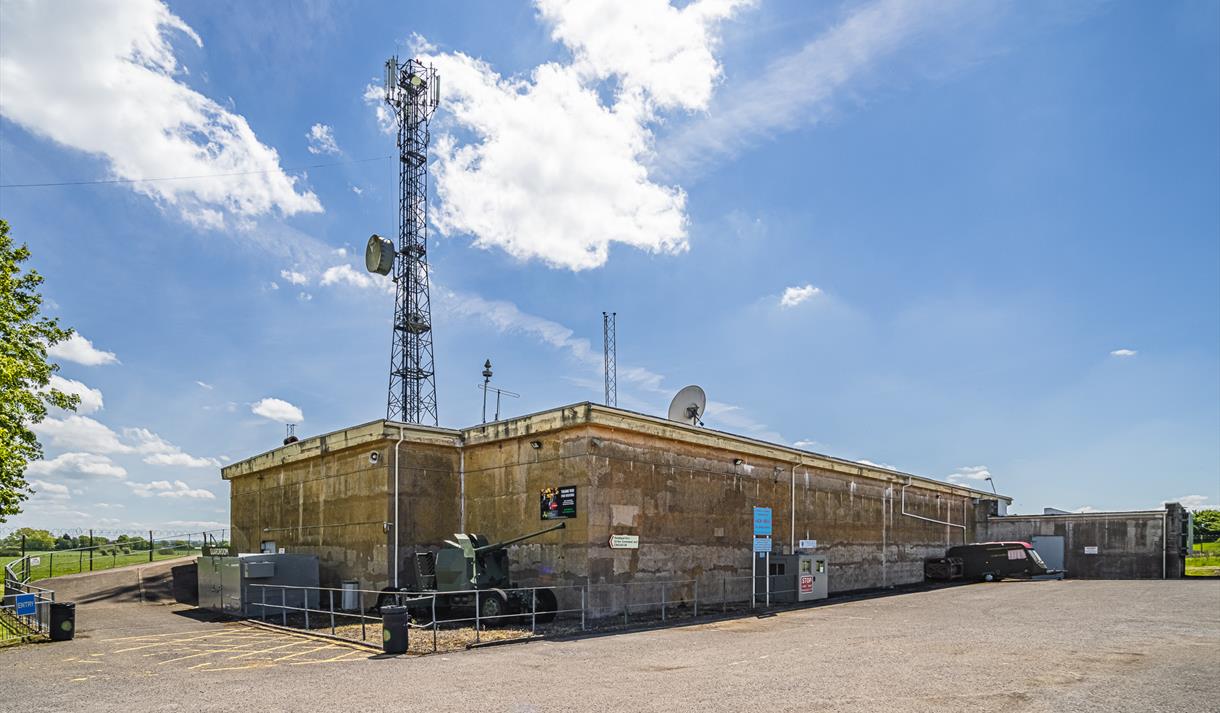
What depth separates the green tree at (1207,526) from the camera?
65.2m

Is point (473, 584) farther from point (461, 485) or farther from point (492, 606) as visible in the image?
point (461, 485)

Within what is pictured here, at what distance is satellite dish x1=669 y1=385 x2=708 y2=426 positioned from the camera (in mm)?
28094

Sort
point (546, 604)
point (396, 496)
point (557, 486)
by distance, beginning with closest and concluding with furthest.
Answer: point (546, 604), point (557, 486), point (396, 496)

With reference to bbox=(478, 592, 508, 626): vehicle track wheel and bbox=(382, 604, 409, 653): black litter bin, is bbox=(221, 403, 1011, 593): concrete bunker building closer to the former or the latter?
bbox=(478, 592, 508, 626): vehicle track wheel

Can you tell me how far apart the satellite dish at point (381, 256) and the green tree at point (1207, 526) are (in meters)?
63.0

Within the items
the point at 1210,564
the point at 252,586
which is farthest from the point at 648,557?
the point at 1210,564

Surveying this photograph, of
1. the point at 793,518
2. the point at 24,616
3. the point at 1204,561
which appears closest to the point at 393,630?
the point at 24,616

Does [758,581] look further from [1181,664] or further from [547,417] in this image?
[1181,664]

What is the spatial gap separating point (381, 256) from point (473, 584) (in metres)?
16.8

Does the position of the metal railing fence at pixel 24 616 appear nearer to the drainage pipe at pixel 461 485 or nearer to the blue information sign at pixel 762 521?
the drainage pipe at pixel 461 485

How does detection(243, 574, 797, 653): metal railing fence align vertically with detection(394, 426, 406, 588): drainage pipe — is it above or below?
below

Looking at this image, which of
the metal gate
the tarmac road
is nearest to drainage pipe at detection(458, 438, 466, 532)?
the tarmac road

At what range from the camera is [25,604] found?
723 inches

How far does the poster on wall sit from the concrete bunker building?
0.15 meters
